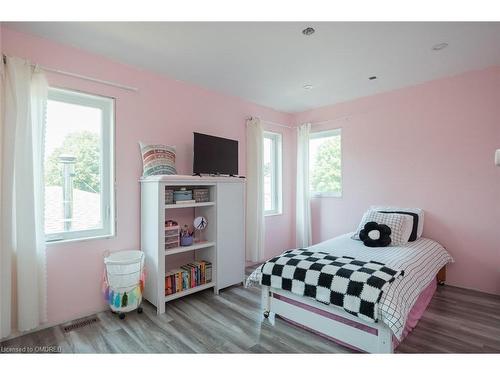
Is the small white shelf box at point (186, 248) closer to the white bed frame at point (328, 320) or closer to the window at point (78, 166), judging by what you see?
the window at point (78, 166)

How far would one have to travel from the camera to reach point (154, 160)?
8.37ft

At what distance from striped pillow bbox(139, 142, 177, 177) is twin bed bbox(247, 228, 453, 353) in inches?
53.7

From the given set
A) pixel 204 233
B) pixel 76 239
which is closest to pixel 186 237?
pixel 204 233

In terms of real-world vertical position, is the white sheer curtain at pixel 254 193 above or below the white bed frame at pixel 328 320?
above

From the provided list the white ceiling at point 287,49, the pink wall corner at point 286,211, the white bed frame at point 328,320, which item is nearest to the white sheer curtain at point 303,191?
the pink wall corner at point 286,211

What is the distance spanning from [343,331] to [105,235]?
7.20 ft

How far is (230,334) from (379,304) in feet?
3.71

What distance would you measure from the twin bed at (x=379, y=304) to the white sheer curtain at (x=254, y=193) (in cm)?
117

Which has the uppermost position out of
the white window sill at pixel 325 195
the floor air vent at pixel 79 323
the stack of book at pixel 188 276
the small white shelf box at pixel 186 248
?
the white window sill at pixel 325 195

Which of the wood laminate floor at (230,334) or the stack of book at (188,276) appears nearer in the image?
the wood laminate floor at (230,334)

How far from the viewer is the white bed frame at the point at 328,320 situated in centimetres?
168

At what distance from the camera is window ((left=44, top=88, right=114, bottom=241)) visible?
7.31 ft
